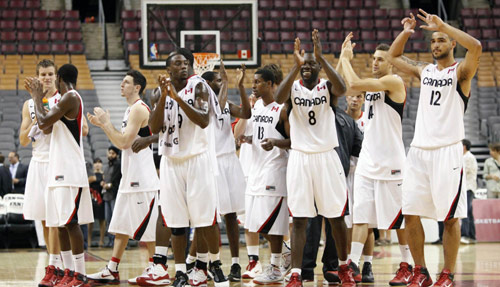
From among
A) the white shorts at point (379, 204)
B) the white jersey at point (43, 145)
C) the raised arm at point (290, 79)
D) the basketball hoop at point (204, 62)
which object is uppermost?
the basketball hoop at point (204, 62)

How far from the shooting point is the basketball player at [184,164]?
669 cm

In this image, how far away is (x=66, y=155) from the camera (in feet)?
23.2

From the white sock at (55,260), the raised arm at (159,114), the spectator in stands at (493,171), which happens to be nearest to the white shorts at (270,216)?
the raised arm at (159,114)

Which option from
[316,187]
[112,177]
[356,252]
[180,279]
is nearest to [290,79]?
[316,187]

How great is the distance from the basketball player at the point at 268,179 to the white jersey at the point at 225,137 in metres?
0.33

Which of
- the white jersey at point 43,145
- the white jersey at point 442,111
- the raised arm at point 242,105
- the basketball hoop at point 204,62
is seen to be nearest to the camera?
the white jersey at point 442,111

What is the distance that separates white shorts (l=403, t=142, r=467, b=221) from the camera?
257 inches

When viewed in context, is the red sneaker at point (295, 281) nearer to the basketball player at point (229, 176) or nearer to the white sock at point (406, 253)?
the basketball player at point (229, 176)

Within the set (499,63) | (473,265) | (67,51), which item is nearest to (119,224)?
(473,265)

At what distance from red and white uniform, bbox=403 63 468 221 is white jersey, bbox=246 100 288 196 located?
4.97 feet

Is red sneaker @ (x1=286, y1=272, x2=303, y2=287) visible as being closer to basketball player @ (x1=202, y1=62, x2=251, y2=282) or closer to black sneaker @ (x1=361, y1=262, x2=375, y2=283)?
black sneaker @ (x1=361, y1=262, x2=375, y2=283)

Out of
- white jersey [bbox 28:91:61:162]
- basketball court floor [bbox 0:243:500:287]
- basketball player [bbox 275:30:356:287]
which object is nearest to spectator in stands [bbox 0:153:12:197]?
basketball court floor [bbox 0:243:500:287]

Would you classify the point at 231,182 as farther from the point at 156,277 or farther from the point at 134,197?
the point at 156,277

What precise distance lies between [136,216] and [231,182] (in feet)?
3.77
